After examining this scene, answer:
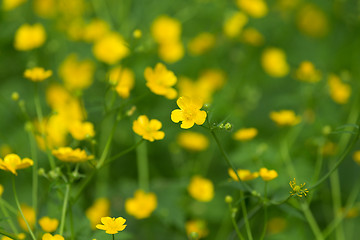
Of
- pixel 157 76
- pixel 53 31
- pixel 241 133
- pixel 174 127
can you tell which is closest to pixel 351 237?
Result: pixel 241 133

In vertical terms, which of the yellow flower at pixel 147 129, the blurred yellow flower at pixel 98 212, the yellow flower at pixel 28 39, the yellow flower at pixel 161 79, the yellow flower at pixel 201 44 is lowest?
the yellow flower at pixel 147 129

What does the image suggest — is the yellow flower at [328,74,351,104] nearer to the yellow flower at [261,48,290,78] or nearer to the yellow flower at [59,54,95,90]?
the yellow flower at [261,48,290,78]

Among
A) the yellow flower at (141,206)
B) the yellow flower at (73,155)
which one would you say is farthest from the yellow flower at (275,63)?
the yellow flower at (73,155)

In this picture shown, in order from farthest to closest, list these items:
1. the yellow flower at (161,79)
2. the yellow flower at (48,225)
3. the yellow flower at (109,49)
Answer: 1. the yellow flower at (109,49)
2. the yellow flower at (161,79)
3. the yellow flower at (48,225)

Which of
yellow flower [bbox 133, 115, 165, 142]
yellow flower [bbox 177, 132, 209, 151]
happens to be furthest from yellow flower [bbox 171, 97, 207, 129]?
yellow flower [bbox 177, 132, 209, 151]

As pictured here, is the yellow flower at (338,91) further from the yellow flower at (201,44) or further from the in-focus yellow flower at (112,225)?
the in-focus yellow flower at (112,225)

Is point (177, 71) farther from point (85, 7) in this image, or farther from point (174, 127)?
point (85, 7)
